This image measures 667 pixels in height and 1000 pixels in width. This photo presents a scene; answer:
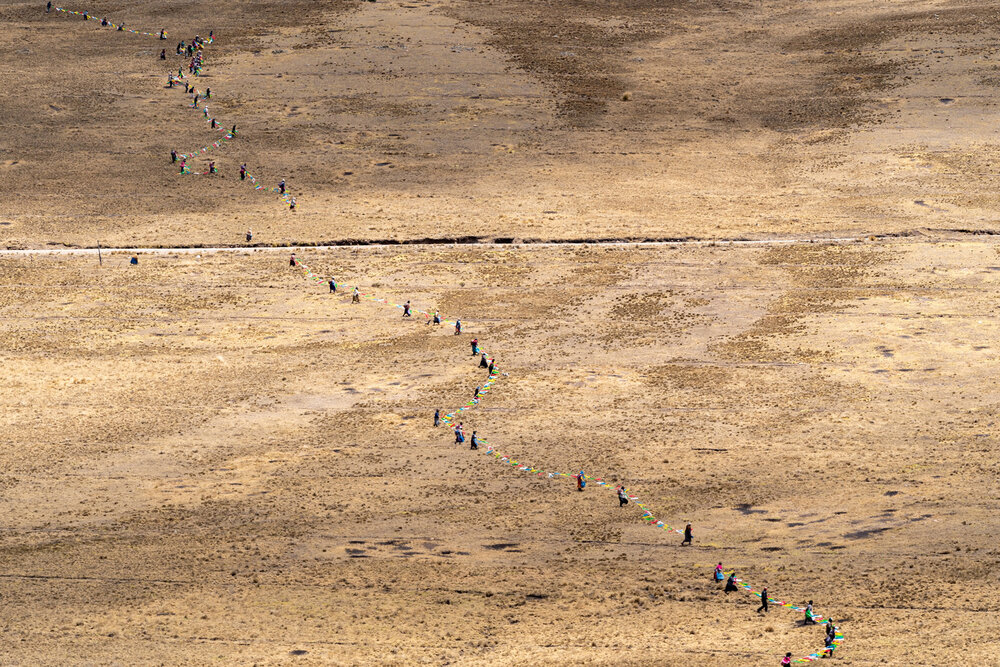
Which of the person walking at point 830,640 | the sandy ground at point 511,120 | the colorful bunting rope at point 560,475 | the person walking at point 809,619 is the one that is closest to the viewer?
the person walking at point 830,640

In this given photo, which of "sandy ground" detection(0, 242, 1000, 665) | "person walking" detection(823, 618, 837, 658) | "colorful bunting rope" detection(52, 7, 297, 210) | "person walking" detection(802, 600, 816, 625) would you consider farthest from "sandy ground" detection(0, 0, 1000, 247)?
"person walking" detection(823, 618, 837, 658)

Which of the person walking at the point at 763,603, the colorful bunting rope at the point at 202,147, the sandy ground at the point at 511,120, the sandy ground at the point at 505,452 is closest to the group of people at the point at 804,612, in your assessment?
the person walking at the point at 763,603

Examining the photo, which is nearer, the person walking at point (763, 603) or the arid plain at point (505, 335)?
the person walking at point (763, 603)

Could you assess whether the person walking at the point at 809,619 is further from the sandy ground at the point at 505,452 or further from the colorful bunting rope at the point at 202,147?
the colorful bunting rope at the point at 202,147

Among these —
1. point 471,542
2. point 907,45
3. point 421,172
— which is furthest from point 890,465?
point 907,45

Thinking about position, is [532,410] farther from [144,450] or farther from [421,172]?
[421,172]

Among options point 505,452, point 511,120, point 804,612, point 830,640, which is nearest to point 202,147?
point 511,120
